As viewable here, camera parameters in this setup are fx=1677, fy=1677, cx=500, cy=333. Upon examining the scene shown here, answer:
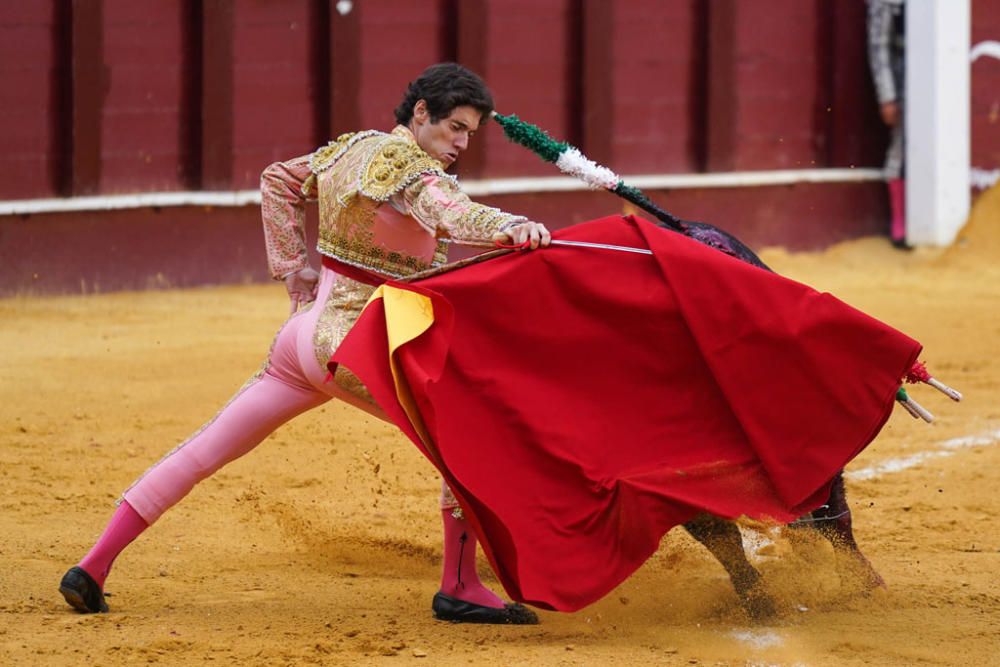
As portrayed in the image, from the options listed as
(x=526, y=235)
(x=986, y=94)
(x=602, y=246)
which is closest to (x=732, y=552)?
(x=602, y=246)

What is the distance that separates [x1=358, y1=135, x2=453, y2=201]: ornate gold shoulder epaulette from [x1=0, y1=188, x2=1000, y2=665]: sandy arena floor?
2.87 feet

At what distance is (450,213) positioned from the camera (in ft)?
10.5

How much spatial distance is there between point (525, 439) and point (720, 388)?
408mm

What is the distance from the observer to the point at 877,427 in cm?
A: 335

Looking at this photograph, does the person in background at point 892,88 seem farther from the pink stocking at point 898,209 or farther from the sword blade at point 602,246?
the sword blade at point 602,246

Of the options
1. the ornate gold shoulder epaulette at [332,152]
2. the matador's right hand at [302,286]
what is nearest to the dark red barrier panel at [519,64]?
the matador's right hand at [302,286]

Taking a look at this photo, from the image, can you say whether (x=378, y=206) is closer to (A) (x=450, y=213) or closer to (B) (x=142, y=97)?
(A) (x=450, y=213)

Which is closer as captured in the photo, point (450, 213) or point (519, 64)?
point (450, 213)

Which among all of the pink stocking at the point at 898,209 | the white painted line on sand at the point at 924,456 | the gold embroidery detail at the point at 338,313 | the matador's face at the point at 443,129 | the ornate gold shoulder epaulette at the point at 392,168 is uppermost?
the matador's face at the point at 443,129

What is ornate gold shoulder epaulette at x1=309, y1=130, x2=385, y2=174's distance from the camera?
3.47 meters

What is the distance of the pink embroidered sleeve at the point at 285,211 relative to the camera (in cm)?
360

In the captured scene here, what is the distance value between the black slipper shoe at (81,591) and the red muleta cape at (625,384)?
0.71 metres

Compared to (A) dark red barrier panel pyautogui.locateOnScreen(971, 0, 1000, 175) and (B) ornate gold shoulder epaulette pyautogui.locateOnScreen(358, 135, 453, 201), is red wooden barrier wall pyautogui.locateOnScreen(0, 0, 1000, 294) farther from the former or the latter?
(B) ornate gold shoulder epaulette pyautogui.locateOnScreen(358, 135, 453, 201)

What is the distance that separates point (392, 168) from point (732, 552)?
1095 mm
